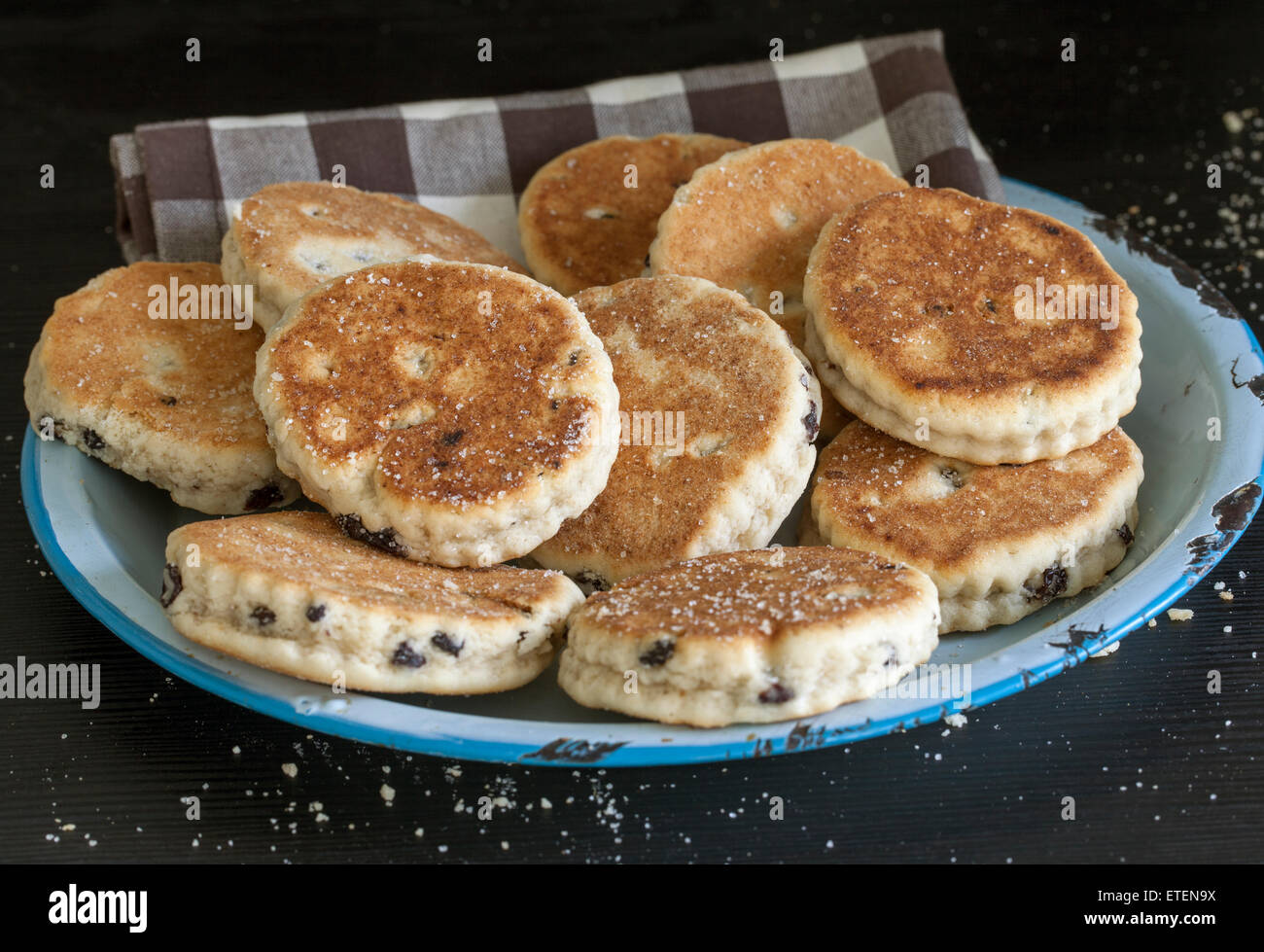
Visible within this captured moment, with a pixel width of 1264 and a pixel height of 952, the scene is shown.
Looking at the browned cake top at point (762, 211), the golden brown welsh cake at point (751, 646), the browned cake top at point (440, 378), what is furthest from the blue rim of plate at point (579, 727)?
the browned cake top at point (762, 211)

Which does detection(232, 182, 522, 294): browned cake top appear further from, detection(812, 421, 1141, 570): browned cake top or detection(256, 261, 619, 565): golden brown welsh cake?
detection(812, 421, 1141, 570): browned cake top

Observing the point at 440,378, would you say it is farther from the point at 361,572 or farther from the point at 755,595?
the point at 755,595

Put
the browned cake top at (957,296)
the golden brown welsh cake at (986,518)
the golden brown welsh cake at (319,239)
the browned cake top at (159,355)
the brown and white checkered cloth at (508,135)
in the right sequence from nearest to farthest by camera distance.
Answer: the golden brown welsh cake at (986,518), the browned cake top at (957,296), the browned cake top at (159,355), the golden brown welsh cake at (319,239), the brown and white checkered cloth at (508,135)

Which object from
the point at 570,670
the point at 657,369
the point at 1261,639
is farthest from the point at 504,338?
the point at 1261,639

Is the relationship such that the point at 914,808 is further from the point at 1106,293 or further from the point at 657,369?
the point at 1106,293

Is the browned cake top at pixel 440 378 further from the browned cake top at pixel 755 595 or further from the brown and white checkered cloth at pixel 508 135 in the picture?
the brown and white checkered cloth at pixel 508 135

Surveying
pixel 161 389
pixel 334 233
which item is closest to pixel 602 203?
pixel 334 233

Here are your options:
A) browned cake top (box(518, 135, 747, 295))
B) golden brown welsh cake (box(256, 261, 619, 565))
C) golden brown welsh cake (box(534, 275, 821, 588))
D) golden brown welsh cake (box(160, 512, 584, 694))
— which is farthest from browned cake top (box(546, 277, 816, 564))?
browned cake top (box(518, 135, 747, 295))
